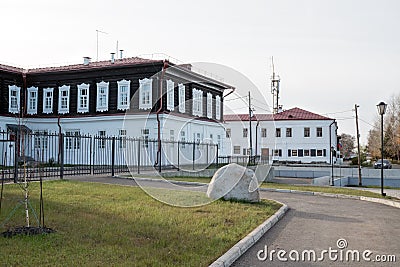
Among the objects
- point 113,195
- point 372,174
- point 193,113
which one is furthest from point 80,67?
point 372,174

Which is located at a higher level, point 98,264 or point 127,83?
point 127,83

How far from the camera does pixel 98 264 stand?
5.34m

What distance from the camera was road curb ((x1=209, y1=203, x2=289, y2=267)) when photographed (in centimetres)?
572

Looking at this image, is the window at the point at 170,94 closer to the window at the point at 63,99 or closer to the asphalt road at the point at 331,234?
the window at the point at 63,99

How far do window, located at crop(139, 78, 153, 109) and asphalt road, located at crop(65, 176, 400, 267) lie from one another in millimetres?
17872

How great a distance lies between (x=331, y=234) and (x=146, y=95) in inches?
877

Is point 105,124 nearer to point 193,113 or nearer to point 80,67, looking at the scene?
point 80,67

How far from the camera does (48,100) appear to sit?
33750mm

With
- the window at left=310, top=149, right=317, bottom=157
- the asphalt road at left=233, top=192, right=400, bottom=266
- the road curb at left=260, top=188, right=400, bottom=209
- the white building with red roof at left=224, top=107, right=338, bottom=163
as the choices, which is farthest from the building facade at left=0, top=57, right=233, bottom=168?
the window at left=310, top=149, right=317, bottom=157

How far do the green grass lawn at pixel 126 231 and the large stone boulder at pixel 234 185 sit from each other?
1.10 ft

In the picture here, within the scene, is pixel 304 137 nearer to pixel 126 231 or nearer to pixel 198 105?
pixel 198 105

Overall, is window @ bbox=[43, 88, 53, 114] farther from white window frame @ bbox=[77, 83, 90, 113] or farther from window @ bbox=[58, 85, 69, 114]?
white window frame @ bbox=[77, 83, 90, 113]

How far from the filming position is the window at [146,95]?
2895 centimetres

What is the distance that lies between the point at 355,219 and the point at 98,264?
7.15 metres
